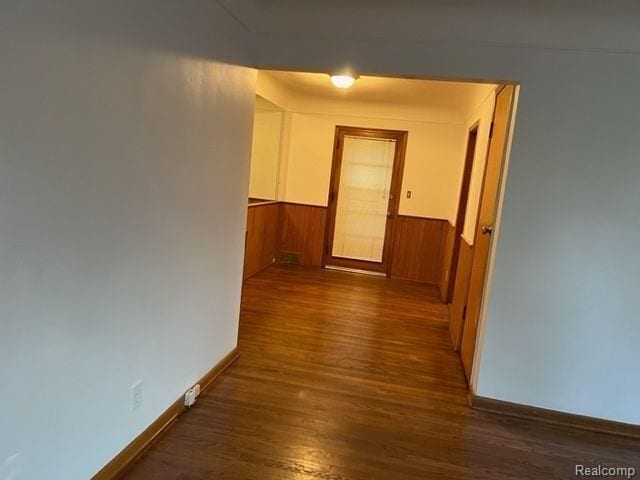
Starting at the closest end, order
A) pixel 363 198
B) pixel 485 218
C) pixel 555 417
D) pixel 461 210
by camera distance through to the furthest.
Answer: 1. pixel 555 417
2. pixel 485 218
3. pixel 461 210
4. pixel 363 198

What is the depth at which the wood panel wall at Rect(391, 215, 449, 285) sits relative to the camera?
595 cm

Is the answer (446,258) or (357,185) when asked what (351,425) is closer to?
(446,258)

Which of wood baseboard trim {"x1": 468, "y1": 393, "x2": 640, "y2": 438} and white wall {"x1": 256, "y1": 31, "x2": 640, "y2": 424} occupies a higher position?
white wall {"x1": 256, "y1": 31, "x2": 640, "y2": 424}

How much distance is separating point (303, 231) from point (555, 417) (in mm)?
4288

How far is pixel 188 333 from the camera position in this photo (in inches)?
91.6

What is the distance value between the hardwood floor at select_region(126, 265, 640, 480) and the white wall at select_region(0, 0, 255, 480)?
318mm

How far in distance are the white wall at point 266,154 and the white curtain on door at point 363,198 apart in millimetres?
933

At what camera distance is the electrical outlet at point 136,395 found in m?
1.89

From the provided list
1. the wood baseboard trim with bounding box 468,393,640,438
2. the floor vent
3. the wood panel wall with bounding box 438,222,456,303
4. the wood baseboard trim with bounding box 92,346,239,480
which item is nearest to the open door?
the wood baseboard trim with bounding box 468,393,640,438

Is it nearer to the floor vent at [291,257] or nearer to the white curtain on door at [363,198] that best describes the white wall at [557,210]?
the white curtain on door at [363,198]

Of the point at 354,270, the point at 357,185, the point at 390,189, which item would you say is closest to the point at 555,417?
the point at 354,270

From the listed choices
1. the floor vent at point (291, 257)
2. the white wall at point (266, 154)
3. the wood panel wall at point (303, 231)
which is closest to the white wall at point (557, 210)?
the white wall at point (266, 154)

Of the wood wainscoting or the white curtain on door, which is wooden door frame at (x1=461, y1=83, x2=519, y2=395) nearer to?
the wood wainscoting

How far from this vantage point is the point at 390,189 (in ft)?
20.1
